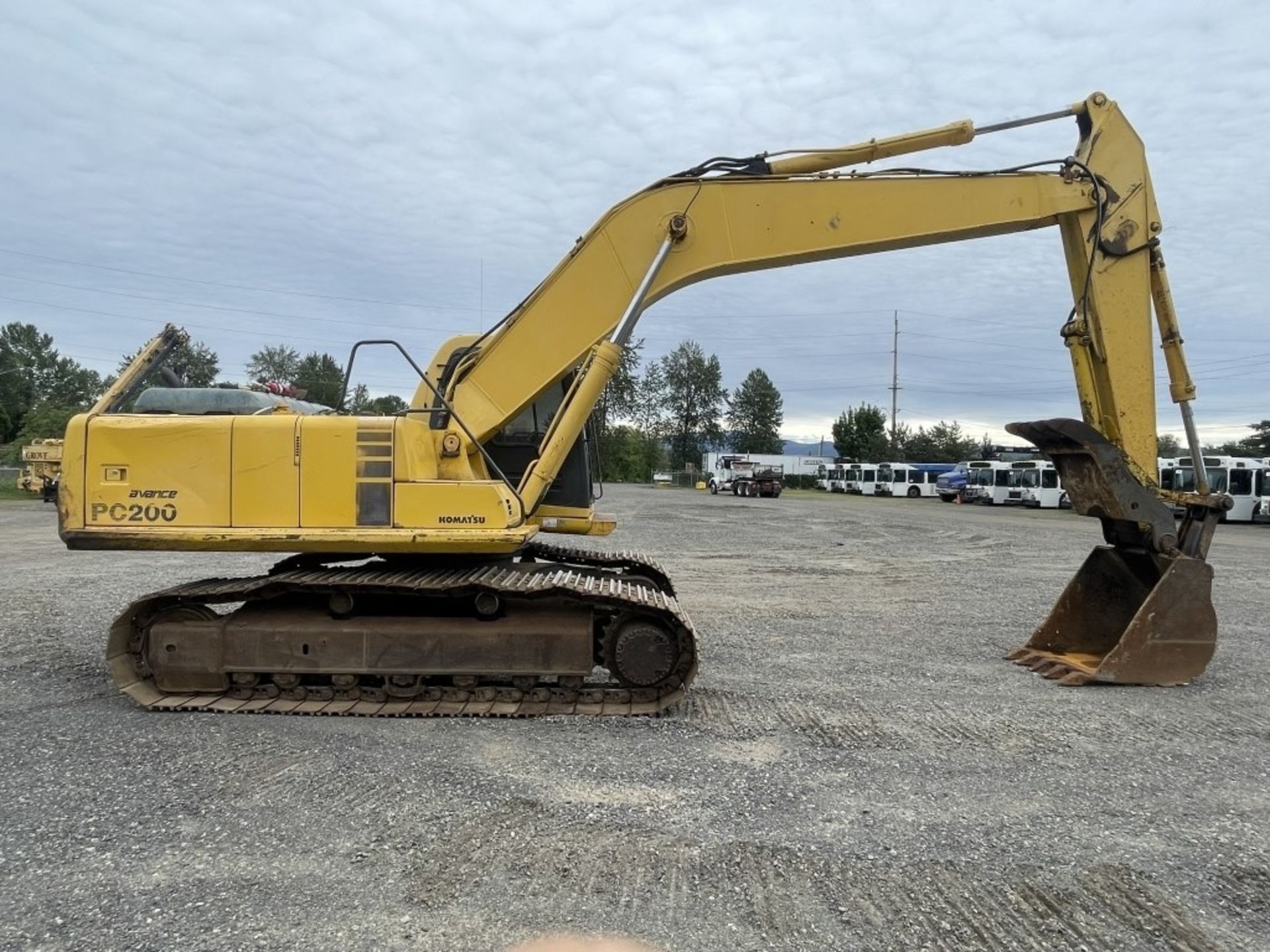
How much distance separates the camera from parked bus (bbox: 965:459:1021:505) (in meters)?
49.3

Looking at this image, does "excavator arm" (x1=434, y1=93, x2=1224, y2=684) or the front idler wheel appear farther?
"excavator arm" (x1=434, y1=93, x2=1224, y2=684)

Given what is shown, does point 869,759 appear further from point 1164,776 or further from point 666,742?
point 1164,776

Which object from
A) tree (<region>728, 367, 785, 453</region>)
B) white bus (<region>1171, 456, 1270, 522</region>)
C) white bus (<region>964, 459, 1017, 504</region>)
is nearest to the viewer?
white bus (<region>1171, 456, 1270, 522</region>)

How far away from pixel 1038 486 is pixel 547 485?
46.0 metres

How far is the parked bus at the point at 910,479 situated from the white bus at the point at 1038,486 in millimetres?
11211

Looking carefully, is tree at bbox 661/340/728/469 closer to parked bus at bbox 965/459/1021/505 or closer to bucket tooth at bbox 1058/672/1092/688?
parked bus at bbox 965/459/1021/505

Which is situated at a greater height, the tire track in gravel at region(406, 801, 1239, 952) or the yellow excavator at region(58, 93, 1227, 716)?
the yellow excavator at region(58, 93, 1227, 716)

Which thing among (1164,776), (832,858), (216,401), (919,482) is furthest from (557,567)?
(919,482)

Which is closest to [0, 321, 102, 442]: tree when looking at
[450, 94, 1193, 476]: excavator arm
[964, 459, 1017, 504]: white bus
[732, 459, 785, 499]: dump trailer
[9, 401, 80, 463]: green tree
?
[9, 401, 80, 463]: green tree

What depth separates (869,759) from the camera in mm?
5043

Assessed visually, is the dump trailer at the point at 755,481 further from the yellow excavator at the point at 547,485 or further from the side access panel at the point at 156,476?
the side access panel at the point at 156,476

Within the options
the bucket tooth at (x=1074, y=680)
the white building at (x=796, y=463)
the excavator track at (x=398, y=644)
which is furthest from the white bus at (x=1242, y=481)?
the white building at (x=796, y=463)

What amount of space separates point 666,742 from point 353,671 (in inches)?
91.8

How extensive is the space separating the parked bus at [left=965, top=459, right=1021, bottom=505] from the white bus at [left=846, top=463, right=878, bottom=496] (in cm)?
1122
